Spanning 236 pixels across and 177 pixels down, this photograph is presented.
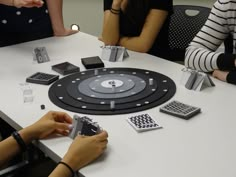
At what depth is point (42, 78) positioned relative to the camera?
1.45 m

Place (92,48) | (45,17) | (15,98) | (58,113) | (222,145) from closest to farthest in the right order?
(222,145), (58,113), (15,98), (92,48), (45,17)

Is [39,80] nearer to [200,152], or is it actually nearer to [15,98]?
[15,98]

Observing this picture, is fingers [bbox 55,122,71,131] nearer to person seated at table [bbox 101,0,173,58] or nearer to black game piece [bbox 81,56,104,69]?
black game piece [bbox 81,56,104,69]

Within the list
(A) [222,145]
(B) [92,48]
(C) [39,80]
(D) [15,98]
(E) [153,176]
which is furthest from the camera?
(B) [92,48]

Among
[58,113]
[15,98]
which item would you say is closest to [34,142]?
[58,113]

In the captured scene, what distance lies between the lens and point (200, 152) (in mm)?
984

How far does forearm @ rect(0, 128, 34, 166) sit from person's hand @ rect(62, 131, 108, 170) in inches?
6.7

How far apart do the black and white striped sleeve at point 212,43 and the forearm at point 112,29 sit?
43 cm

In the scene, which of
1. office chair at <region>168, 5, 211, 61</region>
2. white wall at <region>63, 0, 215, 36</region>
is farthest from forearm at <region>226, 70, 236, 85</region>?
white wall at <region>63, 0, 215, 36</region>

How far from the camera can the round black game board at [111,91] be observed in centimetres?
122

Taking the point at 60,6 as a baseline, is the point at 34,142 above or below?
below

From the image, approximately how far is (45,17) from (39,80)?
71 cm

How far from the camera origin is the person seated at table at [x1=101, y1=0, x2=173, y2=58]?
182 cm

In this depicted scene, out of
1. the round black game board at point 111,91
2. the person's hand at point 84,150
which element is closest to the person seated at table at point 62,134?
the person's hand at point 84,150
